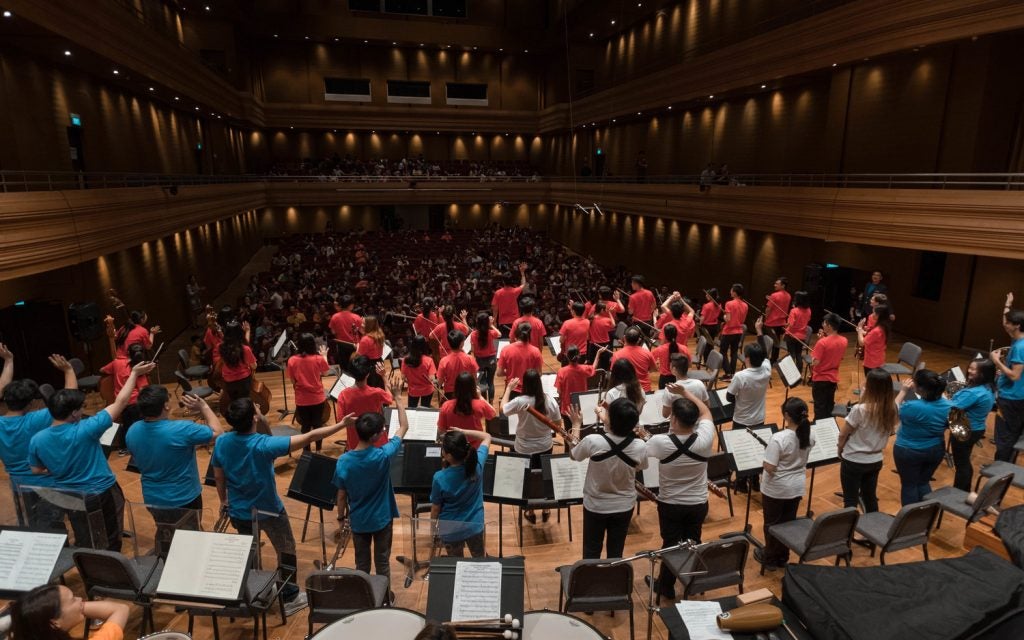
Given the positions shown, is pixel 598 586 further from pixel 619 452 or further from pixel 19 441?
pixel 19 441

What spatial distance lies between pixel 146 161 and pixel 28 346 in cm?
812

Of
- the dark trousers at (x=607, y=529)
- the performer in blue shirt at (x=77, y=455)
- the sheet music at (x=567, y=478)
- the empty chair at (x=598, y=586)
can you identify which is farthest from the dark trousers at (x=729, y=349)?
the performer in blue shirt at (x=77, y=455)

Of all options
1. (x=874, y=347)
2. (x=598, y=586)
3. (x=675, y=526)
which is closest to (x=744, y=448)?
(x=675, y=526)

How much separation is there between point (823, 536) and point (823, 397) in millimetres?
3669

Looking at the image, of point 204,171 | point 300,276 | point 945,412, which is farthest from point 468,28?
point 945,412

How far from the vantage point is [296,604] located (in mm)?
4824

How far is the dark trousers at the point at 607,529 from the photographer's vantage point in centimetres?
458

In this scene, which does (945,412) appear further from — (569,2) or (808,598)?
(569,2)

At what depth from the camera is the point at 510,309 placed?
1124 centimetres

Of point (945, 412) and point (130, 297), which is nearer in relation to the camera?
point (945, 412)

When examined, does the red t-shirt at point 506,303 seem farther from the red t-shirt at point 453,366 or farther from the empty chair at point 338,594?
the empty chair at point 338,594

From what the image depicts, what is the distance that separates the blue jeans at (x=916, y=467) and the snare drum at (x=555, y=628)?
4.08 m

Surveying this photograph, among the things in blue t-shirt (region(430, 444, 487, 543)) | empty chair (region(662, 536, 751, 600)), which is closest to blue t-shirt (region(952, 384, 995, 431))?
empty chair (region(662, 536, 751, 600))

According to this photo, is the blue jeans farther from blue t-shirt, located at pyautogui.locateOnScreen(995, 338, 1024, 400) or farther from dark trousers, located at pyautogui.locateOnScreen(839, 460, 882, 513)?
blue t-shirt, located at pyautogui.locateOnScreen(995, 338, 1024, 400)
